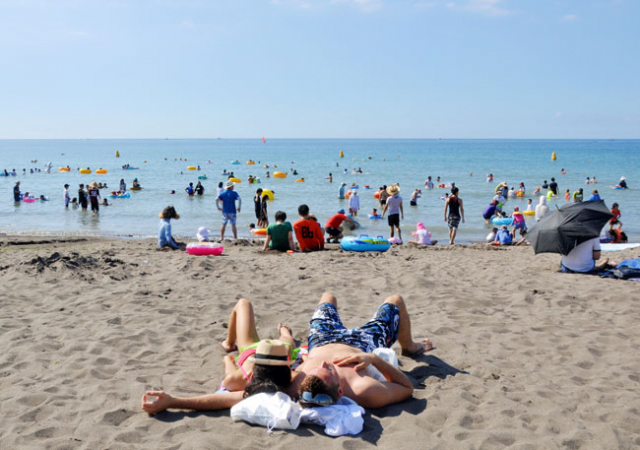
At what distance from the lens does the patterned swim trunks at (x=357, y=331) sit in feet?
13.4

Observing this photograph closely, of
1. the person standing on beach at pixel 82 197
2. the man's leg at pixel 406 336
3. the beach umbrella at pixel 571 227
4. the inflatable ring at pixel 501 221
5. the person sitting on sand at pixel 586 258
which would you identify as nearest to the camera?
the man's leg at pixel 406 336

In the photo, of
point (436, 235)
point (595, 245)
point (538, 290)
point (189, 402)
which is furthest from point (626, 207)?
point (189, 402)

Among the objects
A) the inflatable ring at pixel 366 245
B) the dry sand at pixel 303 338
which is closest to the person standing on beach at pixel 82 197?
the dry sand at pixel 303 338

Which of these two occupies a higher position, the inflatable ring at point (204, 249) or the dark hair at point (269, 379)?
the dark hair at point (269, 379)

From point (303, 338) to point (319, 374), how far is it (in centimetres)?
190

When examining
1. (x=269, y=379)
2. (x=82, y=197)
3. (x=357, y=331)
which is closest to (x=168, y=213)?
(x=357, y=331)

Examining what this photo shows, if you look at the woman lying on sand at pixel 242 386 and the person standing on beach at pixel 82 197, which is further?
the person standing on beach at pixel 82 197

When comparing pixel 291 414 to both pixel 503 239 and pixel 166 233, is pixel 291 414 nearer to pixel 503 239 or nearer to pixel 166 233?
pixel 166 233

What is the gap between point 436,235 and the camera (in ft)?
58.0

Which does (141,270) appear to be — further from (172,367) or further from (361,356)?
(361,356)

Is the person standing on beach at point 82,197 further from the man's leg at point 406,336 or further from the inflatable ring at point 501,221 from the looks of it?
the man's leg at point 406,336

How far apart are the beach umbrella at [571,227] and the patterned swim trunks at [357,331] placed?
4413 millimetres

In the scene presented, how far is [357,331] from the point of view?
4.18 metres

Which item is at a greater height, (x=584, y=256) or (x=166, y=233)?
(x=584, y=256)
